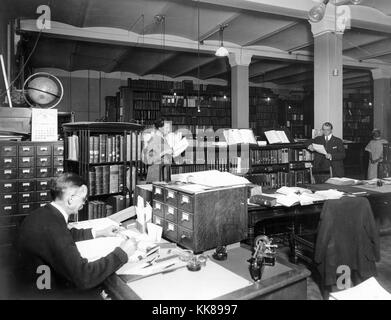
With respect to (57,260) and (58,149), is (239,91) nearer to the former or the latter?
(58,149)

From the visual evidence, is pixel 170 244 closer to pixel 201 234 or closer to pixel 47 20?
pixel 201 234

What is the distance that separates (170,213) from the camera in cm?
194

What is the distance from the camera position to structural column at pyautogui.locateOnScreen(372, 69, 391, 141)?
31.3 ft

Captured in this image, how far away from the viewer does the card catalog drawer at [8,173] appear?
4.14m

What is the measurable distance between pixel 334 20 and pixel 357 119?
7.18 metres

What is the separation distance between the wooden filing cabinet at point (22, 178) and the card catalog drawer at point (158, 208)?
9.27 ft

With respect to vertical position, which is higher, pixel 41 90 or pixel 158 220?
pixel 41 90

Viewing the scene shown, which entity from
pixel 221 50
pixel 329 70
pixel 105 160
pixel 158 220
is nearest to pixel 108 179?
pixel 105 160

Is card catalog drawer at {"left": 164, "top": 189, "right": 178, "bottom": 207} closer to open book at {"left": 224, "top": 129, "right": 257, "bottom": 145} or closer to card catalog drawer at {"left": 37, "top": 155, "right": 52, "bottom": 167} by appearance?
card catalog drawer at {"left": 37, "top": 155, "right": 52, "bottom": 167}

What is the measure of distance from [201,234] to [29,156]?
11.2ft

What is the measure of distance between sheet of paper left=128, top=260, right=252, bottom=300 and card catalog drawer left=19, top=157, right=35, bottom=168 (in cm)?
349

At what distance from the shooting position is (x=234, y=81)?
827cm

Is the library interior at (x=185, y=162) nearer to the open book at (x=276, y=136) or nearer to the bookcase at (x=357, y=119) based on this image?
the open book at (x=276, y=136)
